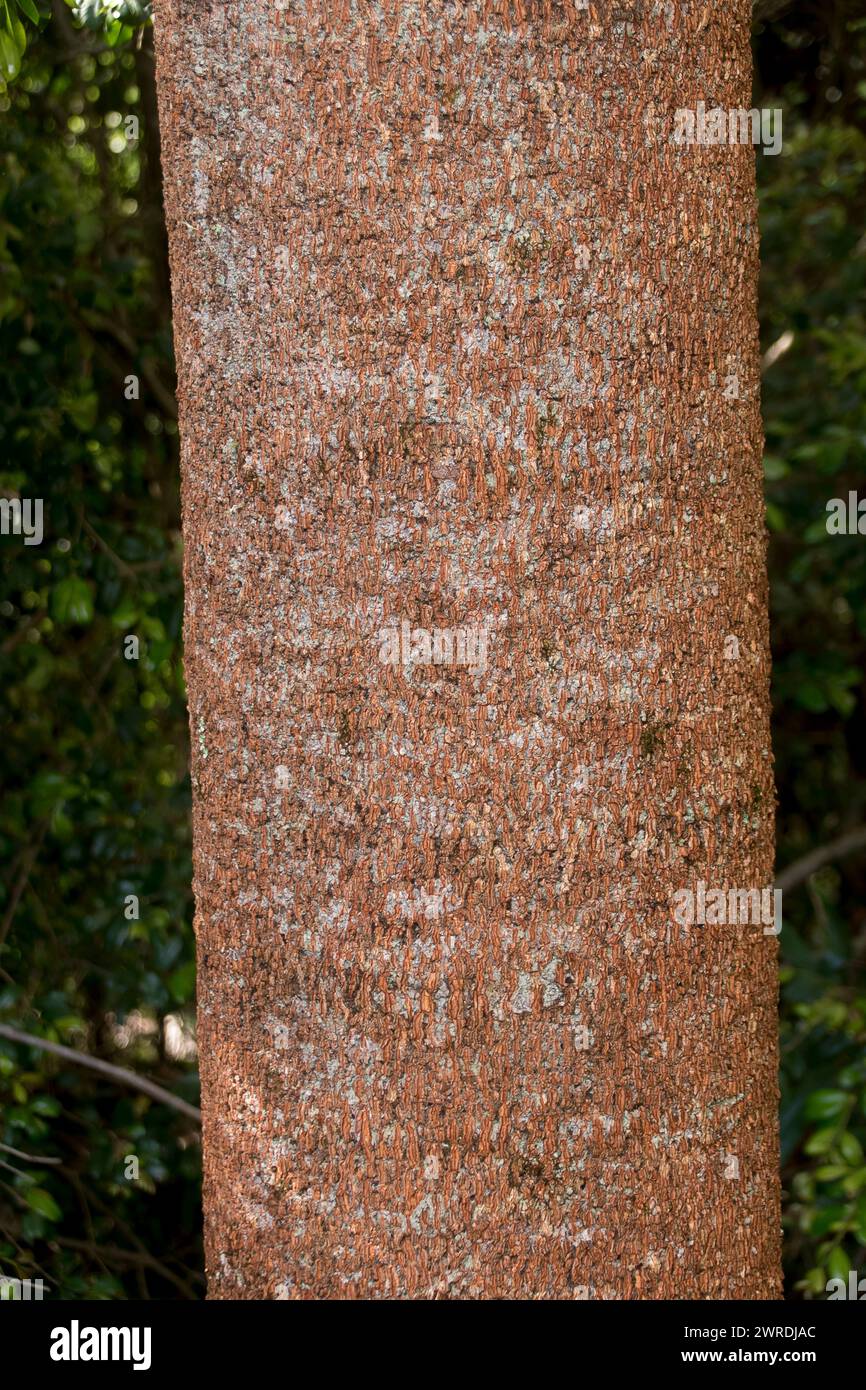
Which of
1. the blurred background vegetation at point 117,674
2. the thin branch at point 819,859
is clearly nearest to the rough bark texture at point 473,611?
the blurred background vegetation at point 117,674

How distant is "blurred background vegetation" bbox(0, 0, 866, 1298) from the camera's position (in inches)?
83.3

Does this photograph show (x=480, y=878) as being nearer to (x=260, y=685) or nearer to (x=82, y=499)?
(x=260, y=685)

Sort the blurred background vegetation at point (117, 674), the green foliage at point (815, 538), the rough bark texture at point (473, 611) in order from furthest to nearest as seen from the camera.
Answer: the green foliage at point (815, 538)
the blurred background vegetation at point (117, 674)
the rough bark texture at point (473, 611)

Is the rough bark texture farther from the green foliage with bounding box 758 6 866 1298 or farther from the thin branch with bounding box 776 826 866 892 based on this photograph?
the thin branch with bounding box 776 826 866 892

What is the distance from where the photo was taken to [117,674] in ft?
8.35

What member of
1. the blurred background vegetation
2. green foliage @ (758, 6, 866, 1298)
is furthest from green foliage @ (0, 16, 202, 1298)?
green foliage @ (758, 6, 866, 1298)

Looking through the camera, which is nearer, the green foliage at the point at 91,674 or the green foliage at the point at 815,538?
the green foliage at the point at 91,674

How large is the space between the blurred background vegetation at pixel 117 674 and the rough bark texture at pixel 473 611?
1.04 m

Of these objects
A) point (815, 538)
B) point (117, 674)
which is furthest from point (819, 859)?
point (117, 674)

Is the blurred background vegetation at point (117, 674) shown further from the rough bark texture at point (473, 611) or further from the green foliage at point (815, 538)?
the rough bark texture at point (473, 611)

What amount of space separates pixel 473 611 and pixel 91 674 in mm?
1864

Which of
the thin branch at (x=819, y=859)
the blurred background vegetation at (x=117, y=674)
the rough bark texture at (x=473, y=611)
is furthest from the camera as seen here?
the thin branch at (x=819, y=859)

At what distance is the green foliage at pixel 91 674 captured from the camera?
215 centimetres

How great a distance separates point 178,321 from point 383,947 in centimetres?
48
